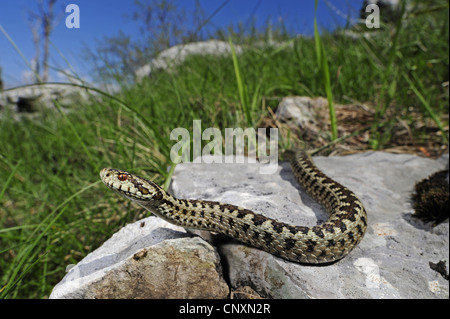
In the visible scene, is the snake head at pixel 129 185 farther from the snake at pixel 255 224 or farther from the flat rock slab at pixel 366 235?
the flat rock slab at pixel 366 235

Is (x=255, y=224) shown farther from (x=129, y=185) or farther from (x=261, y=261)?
(x=129, y=185)

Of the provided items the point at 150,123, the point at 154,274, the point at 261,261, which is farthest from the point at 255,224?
the point at 150,123

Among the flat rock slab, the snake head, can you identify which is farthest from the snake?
the flat rock slab

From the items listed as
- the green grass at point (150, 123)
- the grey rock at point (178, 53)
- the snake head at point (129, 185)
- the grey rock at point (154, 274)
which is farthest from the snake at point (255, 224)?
the grey rock at point (178, 53)

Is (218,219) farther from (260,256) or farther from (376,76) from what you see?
(376,76)

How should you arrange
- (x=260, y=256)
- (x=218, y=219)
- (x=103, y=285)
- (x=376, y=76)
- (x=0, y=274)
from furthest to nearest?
(x=376, y=76) < (x=0, y=274) < (x=218, y=219) < (x=260, y=256) < (x=103, y=285)

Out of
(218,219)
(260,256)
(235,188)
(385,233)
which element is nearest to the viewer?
(260,256)
